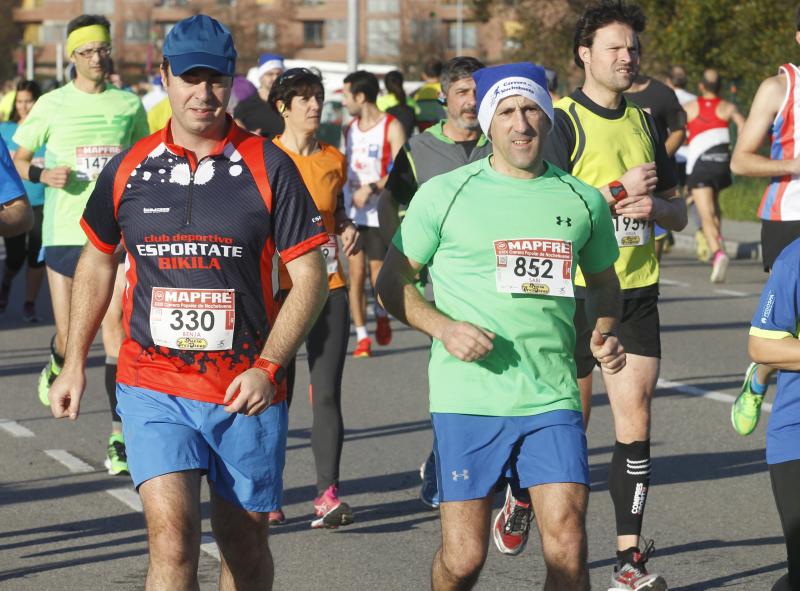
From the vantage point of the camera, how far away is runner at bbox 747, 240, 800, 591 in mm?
5012

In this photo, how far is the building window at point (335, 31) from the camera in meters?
110

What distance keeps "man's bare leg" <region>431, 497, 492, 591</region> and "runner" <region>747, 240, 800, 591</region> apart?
891 mm

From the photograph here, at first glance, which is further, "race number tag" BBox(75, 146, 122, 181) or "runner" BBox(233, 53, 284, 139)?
"runner" BBox(233, 53, 284, 139)

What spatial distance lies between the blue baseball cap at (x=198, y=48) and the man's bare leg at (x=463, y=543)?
4.88ft

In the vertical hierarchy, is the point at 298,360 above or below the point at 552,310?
below

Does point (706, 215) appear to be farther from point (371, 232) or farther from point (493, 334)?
point (493, 334)

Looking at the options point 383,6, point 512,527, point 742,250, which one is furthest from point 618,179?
point 383,6

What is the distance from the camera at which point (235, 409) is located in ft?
15.8

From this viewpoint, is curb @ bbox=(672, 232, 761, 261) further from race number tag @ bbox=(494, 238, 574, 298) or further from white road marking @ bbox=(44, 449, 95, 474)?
race number tag @ bbox=(494, 238, 574, 298)

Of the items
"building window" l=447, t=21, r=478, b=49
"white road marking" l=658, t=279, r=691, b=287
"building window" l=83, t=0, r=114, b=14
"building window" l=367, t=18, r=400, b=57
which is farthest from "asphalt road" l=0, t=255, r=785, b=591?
"building window" l=83, t=0, r=114, b=14

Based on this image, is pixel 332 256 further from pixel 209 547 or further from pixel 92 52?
pixel 92 52

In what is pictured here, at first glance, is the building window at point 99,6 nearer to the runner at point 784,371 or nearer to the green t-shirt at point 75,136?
the green t-shirt at point 75,136

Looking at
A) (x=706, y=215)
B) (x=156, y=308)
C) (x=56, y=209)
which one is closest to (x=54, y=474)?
(x=56, y=209)

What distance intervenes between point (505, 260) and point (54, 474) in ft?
13.9
